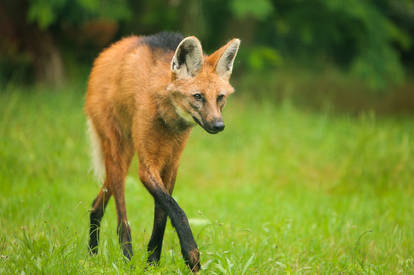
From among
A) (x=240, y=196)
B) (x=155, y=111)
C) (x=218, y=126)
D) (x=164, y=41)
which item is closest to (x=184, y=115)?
(x=155, y=111)

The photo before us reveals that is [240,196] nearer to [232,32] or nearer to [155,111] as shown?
[155,111]

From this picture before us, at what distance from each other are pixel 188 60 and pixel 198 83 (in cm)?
17

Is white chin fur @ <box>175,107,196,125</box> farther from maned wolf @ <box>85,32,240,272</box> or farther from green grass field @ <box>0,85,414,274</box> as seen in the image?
green grass field @ <box>0,85,414,274</box>

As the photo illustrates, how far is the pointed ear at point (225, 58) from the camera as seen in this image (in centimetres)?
290

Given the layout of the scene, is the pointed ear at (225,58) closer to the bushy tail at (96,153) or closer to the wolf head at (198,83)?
the wolf head at (198,83)

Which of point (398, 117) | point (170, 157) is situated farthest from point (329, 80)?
point (170, 157)

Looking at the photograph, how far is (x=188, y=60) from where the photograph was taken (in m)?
2.83

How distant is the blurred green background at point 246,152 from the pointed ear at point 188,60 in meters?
1.15

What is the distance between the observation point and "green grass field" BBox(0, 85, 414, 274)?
293cm

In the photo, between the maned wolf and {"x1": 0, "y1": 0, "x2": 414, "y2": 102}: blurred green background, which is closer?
the maned wolf

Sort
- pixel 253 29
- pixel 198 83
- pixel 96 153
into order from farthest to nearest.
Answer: pixel 253 29 → pixel 96 153 → pixel 198 83

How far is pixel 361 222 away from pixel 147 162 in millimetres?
2471

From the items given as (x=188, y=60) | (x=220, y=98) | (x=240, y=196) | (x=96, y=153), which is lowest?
(x=240, y=196)

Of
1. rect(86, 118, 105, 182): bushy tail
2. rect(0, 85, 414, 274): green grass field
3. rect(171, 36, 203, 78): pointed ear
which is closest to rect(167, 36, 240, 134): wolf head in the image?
rect(171, 36, 203, 78): pointed ear
